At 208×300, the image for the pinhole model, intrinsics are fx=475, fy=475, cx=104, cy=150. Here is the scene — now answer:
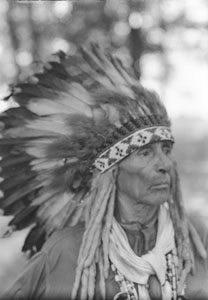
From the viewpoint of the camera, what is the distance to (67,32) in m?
9.11

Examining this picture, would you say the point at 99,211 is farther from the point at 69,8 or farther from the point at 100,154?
the point at 69,8

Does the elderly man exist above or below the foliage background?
below

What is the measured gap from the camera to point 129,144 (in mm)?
2531

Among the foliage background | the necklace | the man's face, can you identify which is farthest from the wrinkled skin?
the foliage background

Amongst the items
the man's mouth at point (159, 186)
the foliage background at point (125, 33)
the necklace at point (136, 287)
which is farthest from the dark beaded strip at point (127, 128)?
the foliage background at point (125, 33)

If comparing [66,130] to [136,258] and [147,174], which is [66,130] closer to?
[147,174]

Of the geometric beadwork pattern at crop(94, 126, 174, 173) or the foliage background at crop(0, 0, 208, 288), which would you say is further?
the foliage background at crop(0, 0, 208, 288)

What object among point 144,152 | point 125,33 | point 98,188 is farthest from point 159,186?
point 125,33

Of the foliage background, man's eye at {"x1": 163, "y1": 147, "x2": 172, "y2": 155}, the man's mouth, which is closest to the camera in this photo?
the man's mouth

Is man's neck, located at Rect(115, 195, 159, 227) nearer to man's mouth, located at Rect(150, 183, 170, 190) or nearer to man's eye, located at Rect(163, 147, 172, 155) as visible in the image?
man's mouth, located at Rect(150, 183, 170, 190)

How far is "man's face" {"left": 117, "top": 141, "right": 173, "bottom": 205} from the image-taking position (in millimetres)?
2553

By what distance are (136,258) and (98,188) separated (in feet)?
1.44

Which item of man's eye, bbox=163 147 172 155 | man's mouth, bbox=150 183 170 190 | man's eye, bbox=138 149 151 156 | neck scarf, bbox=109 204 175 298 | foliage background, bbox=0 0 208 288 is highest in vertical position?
foliage background, bbox=0 0 208 288

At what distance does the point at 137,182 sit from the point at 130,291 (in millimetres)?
571
